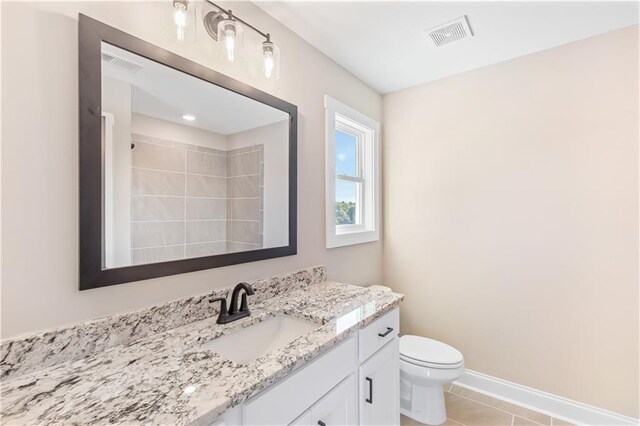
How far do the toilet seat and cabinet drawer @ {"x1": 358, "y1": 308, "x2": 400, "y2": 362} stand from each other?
44cm

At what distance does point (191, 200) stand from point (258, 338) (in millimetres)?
668

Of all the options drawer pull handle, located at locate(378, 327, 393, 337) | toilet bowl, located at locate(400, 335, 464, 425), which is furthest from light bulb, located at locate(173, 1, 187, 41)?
toilet bowl, located at locate(400, 335, 464, 425)

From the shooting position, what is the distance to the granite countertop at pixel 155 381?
0.63 meters

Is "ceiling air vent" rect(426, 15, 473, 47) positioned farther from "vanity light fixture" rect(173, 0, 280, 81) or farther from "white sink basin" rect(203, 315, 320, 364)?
"white sink basin" rect(203, 315, 320, 364)

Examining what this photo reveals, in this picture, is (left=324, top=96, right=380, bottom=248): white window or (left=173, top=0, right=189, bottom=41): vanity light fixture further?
(left=324, top=96, right=380, bottom=248): white window

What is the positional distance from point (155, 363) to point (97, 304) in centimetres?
30

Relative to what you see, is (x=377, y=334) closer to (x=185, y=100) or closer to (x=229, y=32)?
(x=185, y=100)

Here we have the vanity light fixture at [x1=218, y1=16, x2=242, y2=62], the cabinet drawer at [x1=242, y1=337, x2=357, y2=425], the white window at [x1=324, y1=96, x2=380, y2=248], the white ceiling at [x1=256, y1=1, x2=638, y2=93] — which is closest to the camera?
the cabinet drawer at [x1=242, y1=337, x2=357, y2=425]

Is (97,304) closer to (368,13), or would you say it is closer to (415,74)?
(368,13)

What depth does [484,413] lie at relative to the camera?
1893mm

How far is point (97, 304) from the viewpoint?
944 millimetres

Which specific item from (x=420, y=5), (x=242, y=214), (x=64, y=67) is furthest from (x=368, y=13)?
(x=64, y=67)

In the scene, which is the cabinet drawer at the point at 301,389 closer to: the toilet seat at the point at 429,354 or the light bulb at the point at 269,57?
the toilet seat at the point at 429,354

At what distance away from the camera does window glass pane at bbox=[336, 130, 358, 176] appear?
226 centimetres
